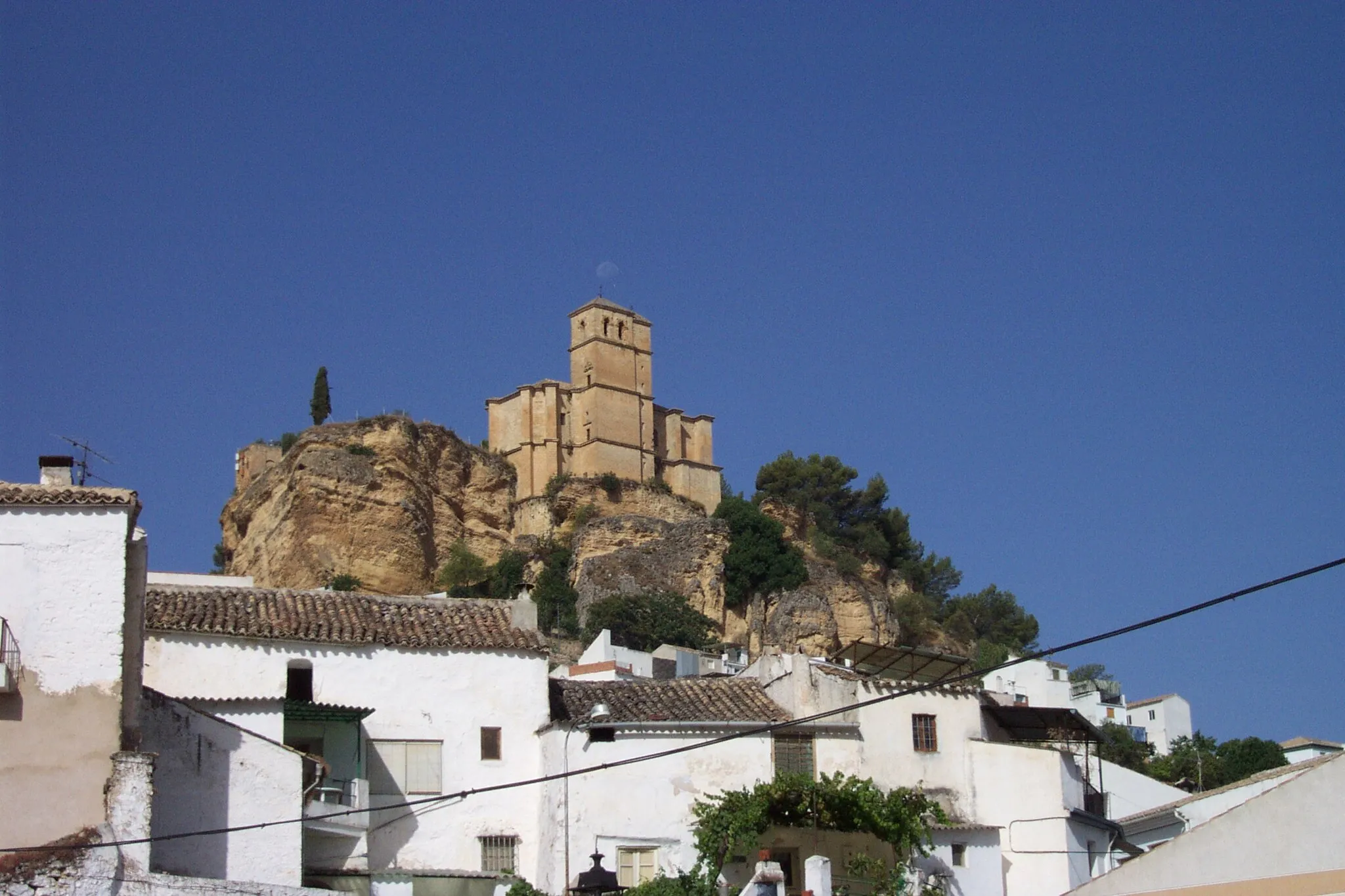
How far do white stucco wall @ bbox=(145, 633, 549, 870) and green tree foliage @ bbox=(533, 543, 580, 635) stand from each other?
41.9m

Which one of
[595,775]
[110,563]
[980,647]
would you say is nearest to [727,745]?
[595,775]

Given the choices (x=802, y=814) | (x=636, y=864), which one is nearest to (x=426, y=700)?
(x=636, y=864)

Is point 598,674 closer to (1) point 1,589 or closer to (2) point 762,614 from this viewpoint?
(1) point 1,589

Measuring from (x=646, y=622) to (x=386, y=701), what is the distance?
43.9 meters

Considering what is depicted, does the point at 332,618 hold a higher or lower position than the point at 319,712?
higher

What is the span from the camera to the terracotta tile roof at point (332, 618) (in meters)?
29.9

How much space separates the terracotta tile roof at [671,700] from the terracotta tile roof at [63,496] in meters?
9.53

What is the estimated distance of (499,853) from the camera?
30.1 metres

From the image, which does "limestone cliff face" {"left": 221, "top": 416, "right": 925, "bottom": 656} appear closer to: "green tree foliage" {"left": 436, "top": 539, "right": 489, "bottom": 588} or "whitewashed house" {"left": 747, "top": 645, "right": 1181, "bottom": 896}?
"green tree foliage" {"left": 436, "top": 539, "right": 489, "bottom": 588}

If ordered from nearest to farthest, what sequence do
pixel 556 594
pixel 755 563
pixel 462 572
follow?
pixel 556 594 → pixel 462 572 → pixel 755 563

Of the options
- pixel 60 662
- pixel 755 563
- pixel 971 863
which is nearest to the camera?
pixel 60 662

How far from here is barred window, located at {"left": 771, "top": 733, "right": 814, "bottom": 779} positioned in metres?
31.1

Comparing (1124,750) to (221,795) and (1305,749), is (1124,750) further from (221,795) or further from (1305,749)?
(221,795)

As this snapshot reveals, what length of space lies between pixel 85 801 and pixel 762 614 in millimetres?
59667
